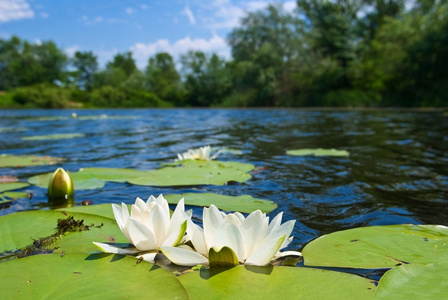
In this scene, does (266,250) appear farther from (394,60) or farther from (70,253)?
(394,60)

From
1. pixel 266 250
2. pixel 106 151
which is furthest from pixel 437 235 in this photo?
pixel 106 151

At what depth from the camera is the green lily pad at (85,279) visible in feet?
2.76

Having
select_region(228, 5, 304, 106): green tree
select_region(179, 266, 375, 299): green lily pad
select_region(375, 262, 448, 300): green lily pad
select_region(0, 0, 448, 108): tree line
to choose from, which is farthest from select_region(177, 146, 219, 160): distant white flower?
select_region(228, 5, 304, 106): green tree

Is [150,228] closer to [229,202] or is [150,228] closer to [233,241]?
[233,241]

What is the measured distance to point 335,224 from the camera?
5.59 ft

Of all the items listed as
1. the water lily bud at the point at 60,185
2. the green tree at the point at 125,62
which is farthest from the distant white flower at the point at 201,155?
the green tree at the point at 125,62

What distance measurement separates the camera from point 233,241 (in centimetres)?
101

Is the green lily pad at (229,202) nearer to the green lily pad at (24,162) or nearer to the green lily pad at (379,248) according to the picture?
the green lily pad at (379,248)

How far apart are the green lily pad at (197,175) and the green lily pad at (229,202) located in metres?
0.39

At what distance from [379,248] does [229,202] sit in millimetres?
858

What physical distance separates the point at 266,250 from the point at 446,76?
21.6 m

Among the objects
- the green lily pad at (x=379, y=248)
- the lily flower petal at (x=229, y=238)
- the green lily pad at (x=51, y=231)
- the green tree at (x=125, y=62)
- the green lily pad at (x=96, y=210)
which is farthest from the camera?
the green tree at (x=125, y=62)

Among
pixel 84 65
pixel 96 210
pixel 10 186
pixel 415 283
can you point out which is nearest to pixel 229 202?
pixel 96 210

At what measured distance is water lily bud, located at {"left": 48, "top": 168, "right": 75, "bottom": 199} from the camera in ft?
6.64
